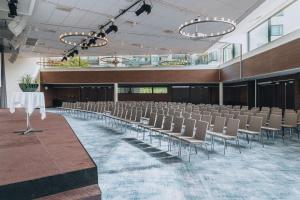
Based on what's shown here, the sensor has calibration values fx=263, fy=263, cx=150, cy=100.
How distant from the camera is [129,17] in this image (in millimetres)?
11383

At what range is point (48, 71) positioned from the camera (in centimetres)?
2325

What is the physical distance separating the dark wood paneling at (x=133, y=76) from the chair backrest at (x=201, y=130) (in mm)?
A: 15239

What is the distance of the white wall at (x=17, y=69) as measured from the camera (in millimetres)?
19688

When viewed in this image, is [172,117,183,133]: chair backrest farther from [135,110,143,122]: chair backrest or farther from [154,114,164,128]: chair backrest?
[135,110,143,122]: chair backrest

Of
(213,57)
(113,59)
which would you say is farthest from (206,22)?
(113,59)

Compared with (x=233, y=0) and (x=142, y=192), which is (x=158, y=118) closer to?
(x=142, y=192)

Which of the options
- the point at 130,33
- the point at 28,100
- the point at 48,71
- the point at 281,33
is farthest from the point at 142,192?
the point at 48,71

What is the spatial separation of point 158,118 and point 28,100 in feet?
12.8

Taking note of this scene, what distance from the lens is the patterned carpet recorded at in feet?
12.6

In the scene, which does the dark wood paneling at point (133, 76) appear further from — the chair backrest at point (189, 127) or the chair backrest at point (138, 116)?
the chair backrest at point (189, 127)

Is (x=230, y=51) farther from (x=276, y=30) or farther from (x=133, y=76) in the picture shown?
(x=133, y=76)

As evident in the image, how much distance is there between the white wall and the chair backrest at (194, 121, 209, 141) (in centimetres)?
1655

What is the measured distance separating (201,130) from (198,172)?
1.31m

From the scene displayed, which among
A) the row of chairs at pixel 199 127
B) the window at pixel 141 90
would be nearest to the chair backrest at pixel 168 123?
the row of chairs at pixel 199 127
